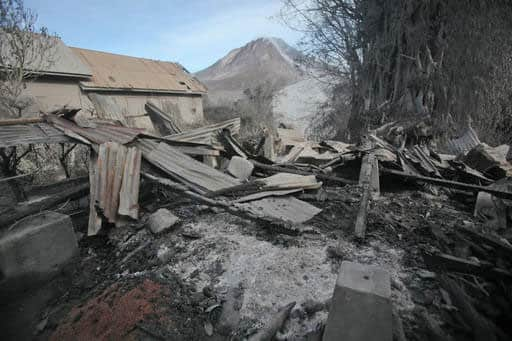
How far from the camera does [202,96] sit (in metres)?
19.9

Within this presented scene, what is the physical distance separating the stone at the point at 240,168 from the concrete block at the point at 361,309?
3820mm

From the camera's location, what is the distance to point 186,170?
4707 mm

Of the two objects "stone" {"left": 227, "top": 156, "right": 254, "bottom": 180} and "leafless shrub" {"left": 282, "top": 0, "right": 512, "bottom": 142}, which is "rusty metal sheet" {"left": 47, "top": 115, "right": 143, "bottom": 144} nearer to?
"stone" {"left": 227, "top": 156, "right": 254, "bottom": 180}

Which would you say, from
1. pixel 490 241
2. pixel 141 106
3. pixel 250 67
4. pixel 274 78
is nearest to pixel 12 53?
pixel 141 106

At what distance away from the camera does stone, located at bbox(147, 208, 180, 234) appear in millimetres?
3914

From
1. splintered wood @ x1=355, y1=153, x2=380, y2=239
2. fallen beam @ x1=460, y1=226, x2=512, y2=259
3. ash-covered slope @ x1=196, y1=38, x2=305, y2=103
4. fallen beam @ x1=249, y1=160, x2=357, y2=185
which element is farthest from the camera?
ash-covered slope @ x1=196, y1=38, x2=305, y2=103

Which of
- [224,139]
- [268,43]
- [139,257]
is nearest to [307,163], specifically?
[224,139]

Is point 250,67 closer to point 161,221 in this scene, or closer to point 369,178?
point 369,178

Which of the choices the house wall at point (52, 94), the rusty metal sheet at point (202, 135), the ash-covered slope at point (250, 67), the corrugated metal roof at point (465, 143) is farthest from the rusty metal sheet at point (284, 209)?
the ash-covered slope at point (250, 67)

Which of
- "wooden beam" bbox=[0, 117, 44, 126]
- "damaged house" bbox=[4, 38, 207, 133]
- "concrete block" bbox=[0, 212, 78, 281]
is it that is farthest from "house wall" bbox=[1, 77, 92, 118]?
"concrete block" bbox=[0, 212, 78, 281]

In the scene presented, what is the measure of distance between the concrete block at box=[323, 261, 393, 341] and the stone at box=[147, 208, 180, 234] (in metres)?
2.88

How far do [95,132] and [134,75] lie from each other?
Answer: 13.6m

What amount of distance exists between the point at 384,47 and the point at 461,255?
10.3 m

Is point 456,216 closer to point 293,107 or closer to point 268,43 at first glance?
point 293,107
